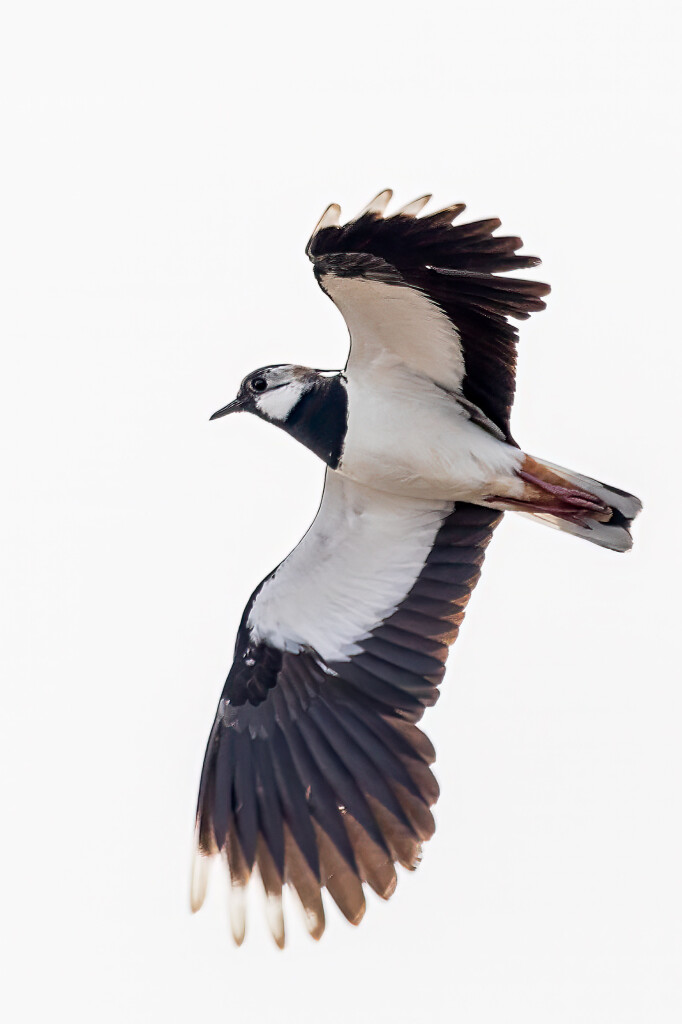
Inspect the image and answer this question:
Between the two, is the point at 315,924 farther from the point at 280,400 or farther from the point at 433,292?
the point at 433,292

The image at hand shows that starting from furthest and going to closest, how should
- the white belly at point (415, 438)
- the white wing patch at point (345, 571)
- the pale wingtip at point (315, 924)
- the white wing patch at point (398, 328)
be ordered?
1. the white wing patch at point (345, 571)
2. the white belly at point (415, 438)
3. the pale wingtip at point (315, 924)
4. the white wing patch at point (398, 328)

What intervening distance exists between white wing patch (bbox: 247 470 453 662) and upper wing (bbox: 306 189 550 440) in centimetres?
72

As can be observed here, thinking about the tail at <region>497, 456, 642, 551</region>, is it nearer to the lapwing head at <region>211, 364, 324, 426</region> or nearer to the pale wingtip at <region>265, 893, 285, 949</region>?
the lapwing head at <region>211, 364, 324, 426</region>

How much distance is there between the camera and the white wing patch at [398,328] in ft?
19.4

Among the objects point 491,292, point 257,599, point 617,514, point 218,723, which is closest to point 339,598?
point 257,599

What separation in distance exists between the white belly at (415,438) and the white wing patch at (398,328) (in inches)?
3.1

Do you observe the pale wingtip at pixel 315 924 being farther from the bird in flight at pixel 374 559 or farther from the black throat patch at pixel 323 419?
the black throat patch at pixel 323 419

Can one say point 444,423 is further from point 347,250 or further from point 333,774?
point 333,774

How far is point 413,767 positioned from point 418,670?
0.48 meters

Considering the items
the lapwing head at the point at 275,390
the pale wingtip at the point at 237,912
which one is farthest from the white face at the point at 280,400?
the pale wingtip at the point at 237,912

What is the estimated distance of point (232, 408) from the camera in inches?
265

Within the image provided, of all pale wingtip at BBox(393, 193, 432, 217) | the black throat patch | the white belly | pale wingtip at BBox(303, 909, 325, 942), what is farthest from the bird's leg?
pale wingtip at BBox(303, 909, 325, 942)

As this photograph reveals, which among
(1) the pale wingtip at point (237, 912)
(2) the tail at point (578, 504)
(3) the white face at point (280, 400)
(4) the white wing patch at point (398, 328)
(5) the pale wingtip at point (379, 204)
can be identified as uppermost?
(5) the pale wingtip at point (379, 204)

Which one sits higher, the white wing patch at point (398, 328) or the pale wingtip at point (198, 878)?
the white wing patch at point (398, 328)
